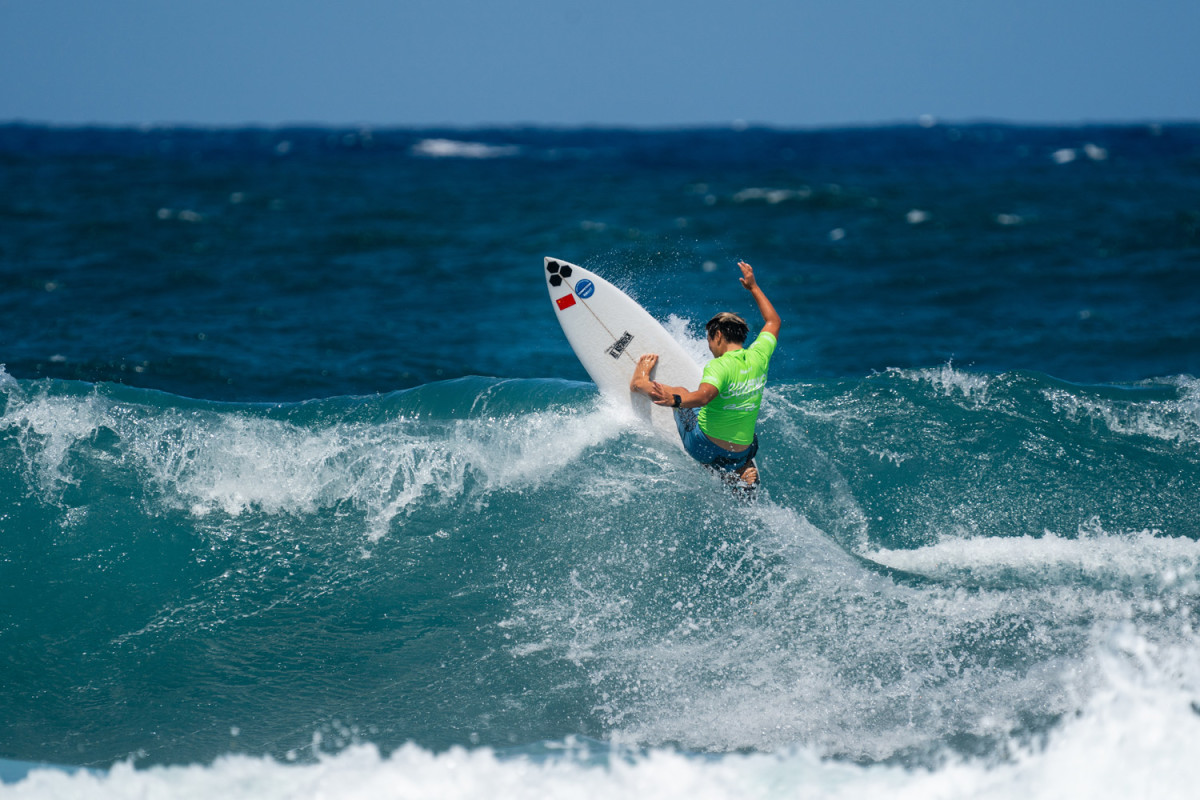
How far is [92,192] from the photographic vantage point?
25.5 meters

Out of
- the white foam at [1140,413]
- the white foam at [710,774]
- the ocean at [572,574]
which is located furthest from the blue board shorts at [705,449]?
the white foam at [1140,413]

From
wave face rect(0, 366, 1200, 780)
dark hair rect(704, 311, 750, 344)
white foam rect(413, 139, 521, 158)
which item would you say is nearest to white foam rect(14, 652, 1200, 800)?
wave face rect(0, 366, 1200, 780)

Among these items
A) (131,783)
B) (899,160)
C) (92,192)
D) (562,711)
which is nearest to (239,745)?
(131,783)

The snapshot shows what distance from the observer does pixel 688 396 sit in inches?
230

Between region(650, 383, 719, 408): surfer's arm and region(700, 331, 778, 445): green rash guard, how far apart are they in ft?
0.13

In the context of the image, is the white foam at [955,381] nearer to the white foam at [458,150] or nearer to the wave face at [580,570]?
the wave face at [580,570]

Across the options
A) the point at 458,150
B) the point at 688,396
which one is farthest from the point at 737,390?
the point at 458,150

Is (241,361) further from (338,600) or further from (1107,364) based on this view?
(1107,364)

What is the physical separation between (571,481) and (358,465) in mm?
1594

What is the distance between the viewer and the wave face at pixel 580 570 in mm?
5062

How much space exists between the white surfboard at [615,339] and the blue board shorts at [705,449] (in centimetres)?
41

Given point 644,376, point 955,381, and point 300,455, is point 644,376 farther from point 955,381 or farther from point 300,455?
point 955,381

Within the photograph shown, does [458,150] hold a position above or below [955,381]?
above

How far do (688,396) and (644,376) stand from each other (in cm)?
57
